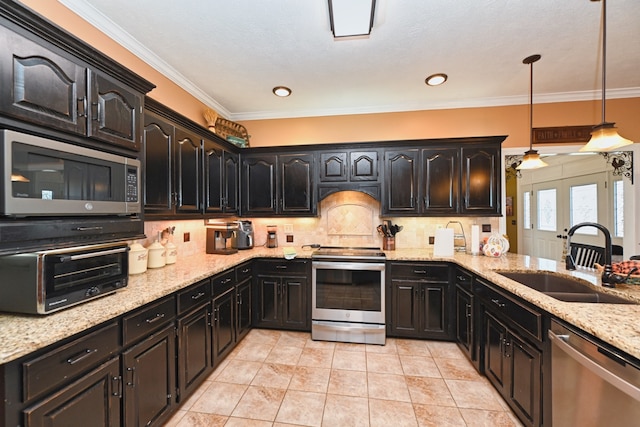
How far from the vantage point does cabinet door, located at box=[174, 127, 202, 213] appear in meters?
2.31

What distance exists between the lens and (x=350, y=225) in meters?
3.55

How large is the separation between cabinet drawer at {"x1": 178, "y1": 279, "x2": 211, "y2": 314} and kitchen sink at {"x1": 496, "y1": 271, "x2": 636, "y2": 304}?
2.36m

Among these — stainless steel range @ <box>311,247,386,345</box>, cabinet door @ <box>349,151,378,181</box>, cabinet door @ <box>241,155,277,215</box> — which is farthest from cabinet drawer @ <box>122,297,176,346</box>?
cabinet door @ <box>349,151,378,181</box>

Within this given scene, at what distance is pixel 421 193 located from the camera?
124 inches

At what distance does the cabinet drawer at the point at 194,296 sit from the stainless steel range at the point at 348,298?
115 centimetres

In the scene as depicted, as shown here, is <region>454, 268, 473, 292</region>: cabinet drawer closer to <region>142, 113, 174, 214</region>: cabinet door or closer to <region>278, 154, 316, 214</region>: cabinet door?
<region>278, 154, 316, 214</region>: cabinet door

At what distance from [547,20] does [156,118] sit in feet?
9.75

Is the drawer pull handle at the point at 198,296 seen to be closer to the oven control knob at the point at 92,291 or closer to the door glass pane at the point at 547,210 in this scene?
the oven control knob at the point at 92,291

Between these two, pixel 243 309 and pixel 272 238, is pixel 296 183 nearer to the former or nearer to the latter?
pixel 272 238

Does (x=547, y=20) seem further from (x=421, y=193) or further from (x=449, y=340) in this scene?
(x=449, y=340)

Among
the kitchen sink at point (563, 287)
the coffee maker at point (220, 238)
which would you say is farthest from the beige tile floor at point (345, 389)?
the coffee maker at point (220, 238)

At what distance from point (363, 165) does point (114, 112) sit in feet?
7.88

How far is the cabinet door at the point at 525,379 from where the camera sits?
1505mm

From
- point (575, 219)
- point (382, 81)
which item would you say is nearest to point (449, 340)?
point (382, 81)
